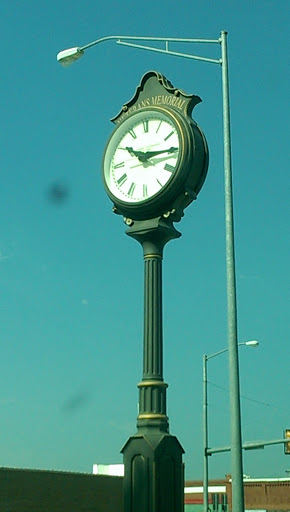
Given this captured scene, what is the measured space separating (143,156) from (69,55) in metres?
2.75

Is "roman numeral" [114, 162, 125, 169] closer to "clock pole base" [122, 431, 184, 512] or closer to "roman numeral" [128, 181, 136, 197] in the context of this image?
"roman numeral" [128, 181, 136, 197]

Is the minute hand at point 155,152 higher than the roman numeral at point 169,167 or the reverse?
higher

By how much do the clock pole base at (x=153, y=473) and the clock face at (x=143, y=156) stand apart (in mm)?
3000

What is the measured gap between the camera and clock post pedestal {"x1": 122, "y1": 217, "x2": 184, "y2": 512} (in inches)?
376

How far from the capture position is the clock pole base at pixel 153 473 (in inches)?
375

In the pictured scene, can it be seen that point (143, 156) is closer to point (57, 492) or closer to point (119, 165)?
point (119, 165)

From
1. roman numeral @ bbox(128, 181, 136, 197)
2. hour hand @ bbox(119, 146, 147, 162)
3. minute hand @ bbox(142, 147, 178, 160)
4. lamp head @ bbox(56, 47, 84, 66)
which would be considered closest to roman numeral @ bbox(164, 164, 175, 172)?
minute hand @ bbox(142, 147, 178, 160)

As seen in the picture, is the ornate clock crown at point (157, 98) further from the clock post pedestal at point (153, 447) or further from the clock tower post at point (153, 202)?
the clock post pedestal at point (153, 447)

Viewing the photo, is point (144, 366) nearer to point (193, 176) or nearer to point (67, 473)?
point (193, 176)

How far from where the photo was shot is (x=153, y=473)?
9.52 m

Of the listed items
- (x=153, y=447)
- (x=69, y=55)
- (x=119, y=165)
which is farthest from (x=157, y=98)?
(x=153, y=447)

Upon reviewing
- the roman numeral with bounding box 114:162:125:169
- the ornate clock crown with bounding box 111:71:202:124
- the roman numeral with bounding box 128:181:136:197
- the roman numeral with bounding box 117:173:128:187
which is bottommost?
the roman numeral with bounding box 128:181:136:197

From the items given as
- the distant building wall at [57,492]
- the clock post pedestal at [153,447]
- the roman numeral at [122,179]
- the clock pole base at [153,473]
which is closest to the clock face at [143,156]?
the roman numeral at [122,179]

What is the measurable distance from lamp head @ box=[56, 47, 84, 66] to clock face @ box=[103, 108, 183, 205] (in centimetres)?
204
